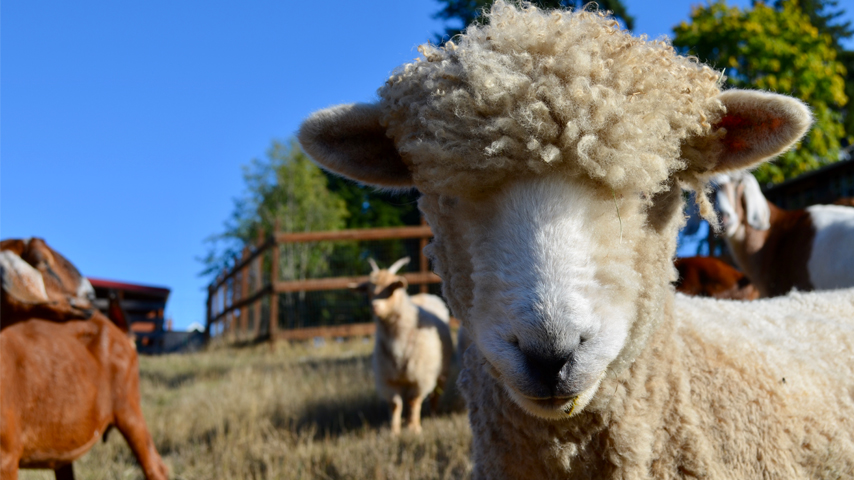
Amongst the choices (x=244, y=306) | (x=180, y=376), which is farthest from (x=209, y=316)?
(x=180, y=376)

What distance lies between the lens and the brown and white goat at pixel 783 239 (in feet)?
17.1

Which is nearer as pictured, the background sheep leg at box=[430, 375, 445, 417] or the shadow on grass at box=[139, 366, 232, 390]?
the background sheep leg at box=[430, 375, 445, 417]

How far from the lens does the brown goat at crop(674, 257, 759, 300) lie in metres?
6.51

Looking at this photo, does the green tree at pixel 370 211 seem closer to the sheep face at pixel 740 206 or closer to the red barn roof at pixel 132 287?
the red barn roof at pixel 132 287

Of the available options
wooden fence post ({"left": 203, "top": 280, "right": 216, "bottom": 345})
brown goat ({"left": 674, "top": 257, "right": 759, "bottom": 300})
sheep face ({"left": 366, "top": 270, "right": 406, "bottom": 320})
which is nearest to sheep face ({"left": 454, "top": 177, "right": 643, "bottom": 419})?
brown goat ({"left": 674, "top": 257, "right": 759, "bottom": 300})

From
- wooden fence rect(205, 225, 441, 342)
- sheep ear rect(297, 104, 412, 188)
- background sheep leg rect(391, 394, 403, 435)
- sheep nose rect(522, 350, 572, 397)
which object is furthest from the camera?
wooden fence rect(205, 225, 441, 342)

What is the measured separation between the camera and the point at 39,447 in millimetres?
3533

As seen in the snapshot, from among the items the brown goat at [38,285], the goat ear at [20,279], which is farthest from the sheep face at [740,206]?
the goat ear at [20,279]

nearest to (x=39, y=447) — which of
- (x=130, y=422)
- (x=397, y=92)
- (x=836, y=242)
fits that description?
(x=130, y=422)

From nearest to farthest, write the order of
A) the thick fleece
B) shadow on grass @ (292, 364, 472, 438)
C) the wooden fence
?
the thick fleece → shadow on grass @ (292, 364, 472, 438) → the wooden fence

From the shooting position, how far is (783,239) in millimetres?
6160

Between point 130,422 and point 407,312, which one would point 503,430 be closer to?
point 130,422

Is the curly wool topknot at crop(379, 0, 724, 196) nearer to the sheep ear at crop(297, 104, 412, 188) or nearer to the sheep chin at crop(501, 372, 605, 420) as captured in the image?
the sheep ear at crop(297, 104, 412, 188)

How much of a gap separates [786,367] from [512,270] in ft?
3.93
